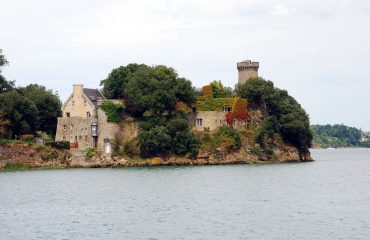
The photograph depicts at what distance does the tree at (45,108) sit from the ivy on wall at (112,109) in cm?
1048

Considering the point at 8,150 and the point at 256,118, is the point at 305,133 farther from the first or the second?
the point at 8,150

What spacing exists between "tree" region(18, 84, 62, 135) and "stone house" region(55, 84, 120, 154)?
2.32 m

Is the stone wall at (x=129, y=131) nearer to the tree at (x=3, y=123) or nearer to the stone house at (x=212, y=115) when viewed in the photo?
the stone house at (x=212, y=115)

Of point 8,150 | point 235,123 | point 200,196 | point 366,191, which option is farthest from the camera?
point 235,123

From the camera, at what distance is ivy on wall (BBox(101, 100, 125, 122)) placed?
83188 mm

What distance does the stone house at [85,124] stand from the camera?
83.3m

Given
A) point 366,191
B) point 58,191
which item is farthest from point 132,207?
point 366,191

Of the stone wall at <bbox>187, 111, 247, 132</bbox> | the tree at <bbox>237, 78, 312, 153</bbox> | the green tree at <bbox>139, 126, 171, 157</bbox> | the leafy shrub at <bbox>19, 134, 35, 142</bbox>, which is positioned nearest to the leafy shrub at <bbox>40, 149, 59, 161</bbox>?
the leafy shrub at <bbox>19, 134, 35, 142</bbox>

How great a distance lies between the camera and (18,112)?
83.3 m

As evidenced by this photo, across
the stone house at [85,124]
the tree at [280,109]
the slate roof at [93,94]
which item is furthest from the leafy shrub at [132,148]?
the tree at [280,109]

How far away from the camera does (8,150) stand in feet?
258

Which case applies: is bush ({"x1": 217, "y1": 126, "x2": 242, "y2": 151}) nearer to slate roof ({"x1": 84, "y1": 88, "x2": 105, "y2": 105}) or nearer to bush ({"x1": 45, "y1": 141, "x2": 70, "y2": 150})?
slate roof ({"x1": 84, "y1": 88, "x2": 105, "y2": 105})

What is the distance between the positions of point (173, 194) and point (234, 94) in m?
41.0

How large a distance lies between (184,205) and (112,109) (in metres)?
38.2
